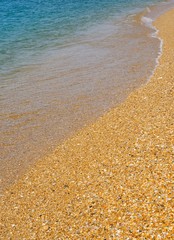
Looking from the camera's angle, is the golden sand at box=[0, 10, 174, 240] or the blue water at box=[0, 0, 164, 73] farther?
the blue water at box=[0, 0, 164, 73]

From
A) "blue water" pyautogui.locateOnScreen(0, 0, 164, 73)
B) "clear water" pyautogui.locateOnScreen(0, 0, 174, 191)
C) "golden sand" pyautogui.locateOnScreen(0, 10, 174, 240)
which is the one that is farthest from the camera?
"blue water" pyautogui.locateOnScreen(0, 0, 164, 73)

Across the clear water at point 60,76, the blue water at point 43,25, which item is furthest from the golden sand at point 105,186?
the blue water at point 43,25

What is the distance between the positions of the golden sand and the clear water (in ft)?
3.03

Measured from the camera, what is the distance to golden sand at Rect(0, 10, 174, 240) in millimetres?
5348

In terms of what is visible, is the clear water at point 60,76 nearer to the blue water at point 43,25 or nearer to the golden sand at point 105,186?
the blue water at point 43,25

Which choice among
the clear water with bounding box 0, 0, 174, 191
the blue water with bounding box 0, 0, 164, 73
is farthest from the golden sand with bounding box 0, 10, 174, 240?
the blue water with bounding box 0, 0, 164, 73

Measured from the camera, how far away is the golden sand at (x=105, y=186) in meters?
5.35

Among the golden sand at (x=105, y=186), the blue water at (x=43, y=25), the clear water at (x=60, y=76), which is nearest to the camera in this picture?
the golden sand at (x=105, y=186)

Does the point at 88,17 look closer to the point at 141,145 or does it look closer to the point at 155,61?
the point at 155,61

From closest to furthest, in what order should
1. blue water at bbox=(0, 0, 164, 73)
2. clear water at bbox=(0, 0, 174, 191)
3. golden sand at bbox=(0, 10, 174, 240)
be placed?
golden sand at bbox=(0, 10, 174, 240), clear water at bbox=(0, 0, 174, 191), blue water at bbox=(0, 0, 164, 73)

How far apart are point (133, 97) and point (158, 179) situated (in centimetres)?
535

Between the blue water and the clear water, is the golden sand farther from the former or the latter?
the blue water

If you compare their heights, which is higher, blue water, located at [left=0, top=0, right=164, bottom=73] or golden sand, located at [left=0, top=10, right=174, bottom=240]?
golden sand, located at [left=0, top=10, right=174, bottom=240]

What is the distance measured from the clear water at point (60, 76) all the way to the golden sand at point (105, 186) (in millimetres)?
922
